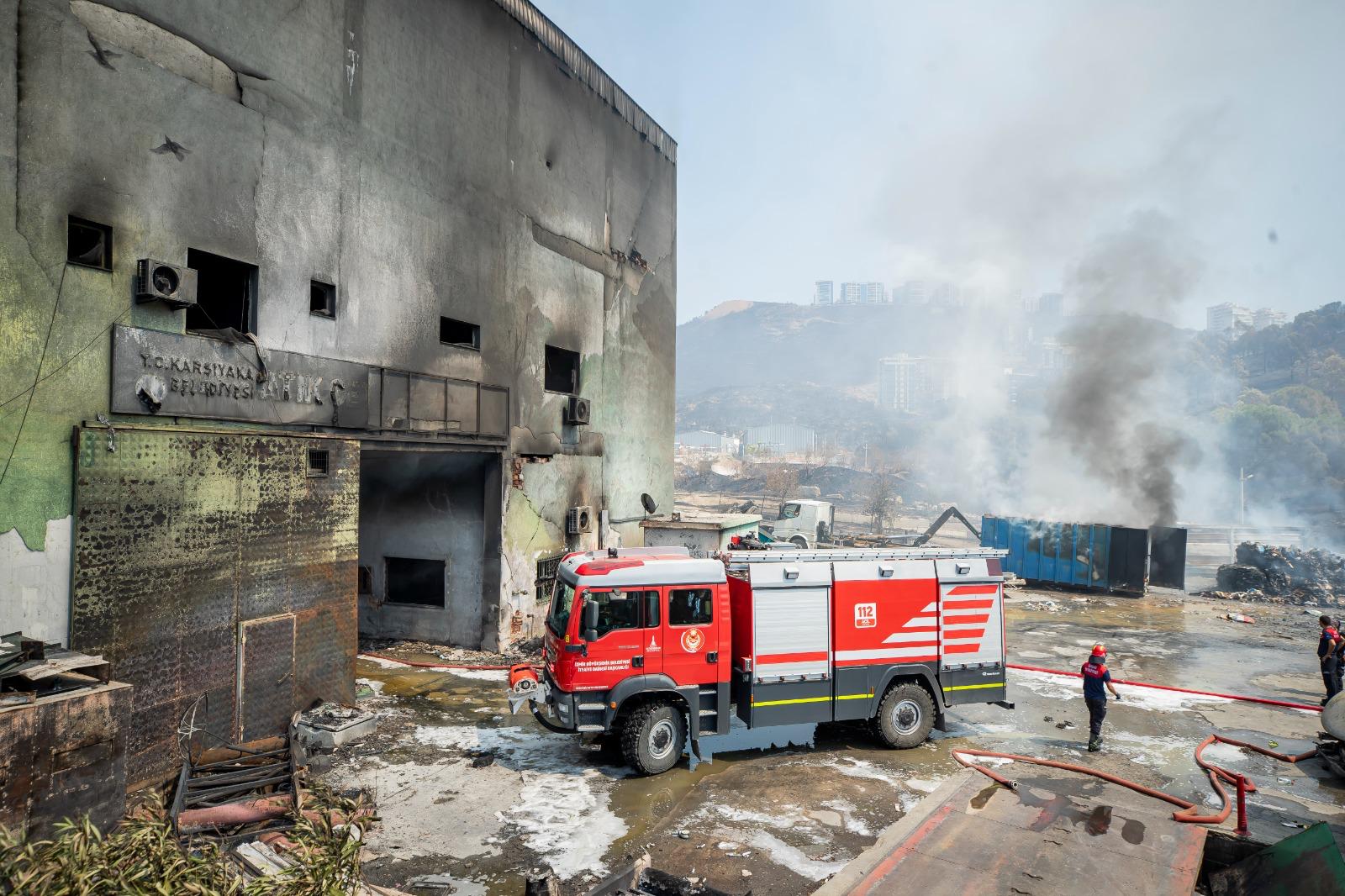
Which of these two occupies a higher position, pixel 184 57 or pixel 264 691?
pixel 184 57

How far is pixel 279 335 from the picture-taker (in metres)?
10.8

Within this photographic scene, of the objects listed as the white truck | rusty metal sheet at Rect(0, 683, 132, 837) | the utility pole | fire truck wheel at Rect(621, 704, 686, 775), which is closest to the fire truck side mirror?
fire truck wheel at Rect(621, 704, 686, 775)

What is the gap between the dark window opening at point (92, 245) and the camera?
8.64 meters

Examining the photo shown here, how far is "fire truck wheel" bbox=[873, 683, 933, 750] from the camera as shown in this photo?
10.7m

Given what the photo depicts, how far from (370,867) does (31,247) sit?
7.34m

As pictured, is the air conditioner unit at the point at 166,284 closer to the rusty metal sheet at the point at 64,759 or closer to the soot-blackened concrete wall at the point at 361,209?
the soot-blackened concrete wall at the point at 361,209

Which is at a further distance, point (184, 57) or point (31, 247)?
point (184, 57)

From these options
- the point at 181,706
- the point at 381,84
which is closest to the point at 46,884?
the point at 181,706

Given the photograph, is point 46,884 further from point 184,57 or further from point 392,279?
point 392,279

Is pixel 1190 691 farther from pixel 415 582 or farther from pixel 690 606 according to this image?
pixel 415 582

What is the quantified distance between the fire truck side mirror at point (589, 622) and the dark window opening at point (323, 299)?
6269 mm

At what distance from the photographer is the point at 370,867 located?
7301mm

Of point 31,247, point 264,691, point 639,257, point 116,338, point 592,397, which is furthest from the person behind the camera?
point 639,257

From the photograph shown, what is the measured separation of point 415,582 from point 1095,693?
13.0 meters
